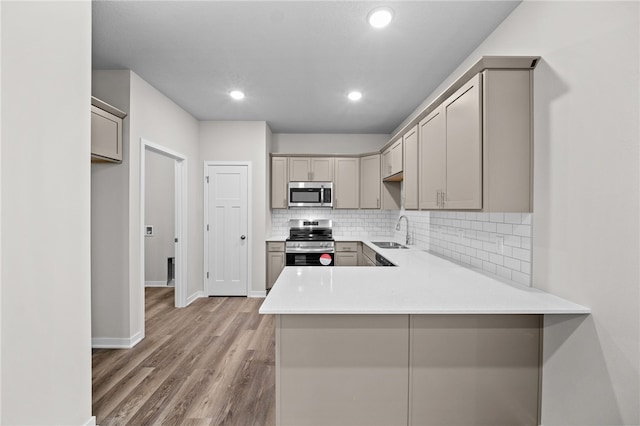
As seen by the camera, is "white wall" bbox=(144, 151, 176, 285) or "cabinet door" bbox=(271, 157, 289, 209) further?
"white wall" bbox=(144, 151, 176, 285)

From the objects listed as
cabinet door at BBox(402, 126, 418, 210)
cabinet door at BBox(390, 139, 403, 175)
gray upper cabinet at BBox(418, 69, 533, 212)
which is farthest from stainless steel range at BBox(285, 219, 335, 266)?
gray upper cabinet at BBox(418, 69, 533, 212)

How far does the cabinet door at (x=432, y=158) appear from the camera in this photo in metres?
2.13

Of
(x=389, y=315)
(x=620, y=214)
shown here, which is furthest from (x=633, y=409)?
(x=389, y=315)

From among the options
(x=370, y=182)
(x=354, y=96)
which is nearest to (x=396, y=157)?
(x=354, y=96)

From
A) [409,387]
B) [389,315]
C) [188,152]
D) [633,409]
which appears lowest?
[409,387]

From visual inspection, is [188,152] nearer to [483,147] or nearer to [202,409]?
[202,409]

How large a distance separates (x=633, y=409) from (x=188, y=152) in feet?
14.9

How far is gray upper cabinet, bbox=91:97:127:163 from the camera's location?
2340 mm

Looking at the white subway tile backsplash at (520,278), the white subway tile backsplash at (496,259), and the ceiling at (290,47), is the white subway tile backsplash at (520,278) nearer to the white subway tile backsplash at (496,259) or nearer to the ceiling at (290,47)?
the white subway tile backsplash at (496,259)

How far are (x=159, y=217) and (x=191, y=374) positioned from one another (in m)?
3.48

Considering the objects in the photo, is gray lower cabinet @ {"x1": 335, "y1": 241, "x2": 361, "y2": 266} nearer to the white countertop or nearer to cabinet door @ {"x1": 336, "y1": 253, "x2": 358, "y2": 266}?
cabinet door @ {"x1": 336, "y1": 253, "x2": 358, "y2": 266}

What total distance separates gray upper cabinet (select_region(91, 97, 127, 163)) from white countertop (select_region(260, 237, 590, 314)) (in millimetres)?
1958

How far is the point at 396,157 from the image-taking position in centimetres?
344

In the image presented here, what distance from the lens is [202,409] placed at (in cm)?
190
